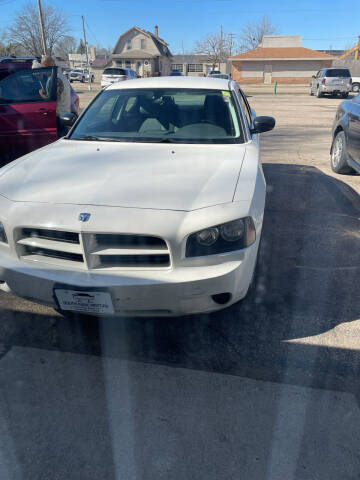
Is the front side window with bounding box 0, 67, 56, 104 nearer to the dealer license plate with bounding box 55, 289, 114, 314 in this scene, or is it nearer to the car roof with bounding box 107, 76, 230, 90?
the car roof with bounding box 107, 76, 230, 90

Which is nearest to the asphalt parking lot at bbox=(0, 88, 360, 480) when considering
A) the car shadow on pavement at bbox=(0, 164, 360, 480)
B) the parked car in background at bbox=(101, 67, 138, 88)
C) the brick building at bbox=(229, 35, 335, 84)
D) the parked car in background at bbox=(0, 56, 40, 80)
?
the car shadow on pavement at bbox=(0, 164, 360, 480)

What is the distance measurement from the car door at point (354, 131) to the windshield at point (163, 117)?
2.76 m

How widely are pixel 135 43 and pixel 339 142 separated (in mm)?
63967

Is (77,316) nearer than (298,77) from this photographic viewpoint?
Yes

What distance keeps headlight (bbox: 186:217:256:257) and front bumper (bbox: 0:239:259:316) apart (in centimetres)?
6

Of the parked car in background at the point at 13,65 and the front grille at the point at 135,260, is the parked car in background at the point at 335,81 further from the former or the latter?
the front grille at the point at 135,260

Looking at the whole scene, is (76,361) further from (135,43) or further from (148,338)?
(135,43)

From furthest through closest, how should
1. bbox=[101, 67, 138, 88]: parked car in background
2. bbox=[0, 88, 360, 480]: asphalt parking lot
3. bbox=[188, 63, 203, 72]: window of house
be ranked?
bbox=[188, 63, 203, 72]: window of house
bbox=[101, 67, 138, 88]: parked car in background
bbox=[0, 88, 360, 480]: asphalt parking lot

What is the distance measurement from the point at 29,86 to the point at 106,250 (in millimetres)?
5020

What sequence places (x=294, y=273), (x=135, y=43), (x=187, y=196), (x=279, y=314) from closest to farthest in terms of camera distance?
(x=187, y=196)
(x=279, y=314)
(x=294, y=273)
(x=135, y=43)

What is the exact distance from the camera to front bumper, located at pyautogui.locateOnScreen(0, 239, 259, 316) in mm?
2229

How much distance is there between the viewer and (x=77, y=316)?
9.87 feet

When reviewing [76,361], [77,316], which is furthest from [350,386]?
[77,316]

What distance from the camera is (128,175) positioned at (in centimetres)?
281
